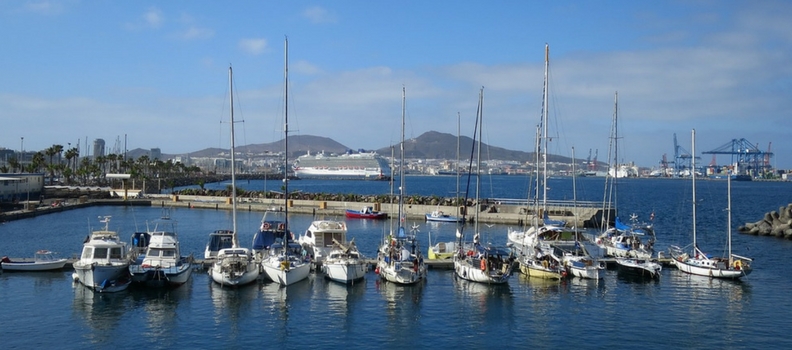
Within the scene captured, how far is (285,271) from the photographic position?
1057 inches

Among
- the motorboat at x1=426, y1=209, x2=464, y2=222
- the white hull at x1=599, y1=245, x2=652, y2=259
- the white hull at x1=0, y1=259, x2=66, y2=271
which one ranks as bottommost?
the white hull at x1=0, y1=259, x2=66, y2=271

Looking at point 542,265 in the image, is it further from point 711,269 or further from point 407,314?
point 407,314

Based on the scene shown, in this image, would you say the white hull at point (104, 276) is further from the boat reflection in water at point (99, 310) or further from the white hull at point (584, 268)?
the white hull at point (584, 268)

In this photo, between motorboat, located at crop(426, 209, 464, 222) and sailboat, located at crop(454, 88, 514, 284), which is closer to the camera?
sailboat, located at crop(454, 88, 514, 284)

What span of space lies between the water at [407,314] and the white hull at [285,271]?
420mm

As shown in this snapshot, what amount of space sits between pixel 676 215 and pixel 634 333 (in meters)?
55.9

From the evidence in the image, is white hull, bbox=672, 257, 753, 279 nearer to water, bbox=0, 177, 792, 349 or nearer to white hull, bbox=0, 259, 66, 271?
water, bbox=0, 177, 792, 349

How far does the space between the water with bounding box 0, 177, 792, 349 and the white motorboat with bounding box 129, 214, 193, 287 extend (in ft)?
1.71

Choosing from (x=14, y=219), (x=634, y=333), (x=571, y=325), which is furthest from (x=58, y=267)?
(x=14, y=219)

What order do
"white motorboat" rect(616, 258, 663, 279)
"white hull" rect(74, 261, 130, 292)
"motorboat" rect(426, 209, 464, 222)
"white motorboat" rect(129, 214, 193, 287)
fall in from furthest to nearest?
"motorboat" rect(426, 209, 464, 222) < "white motorboat" rect(616, 258, 663, 279) < "white motorboat" rect(129, 214, 193, 287) < "white hull" rect(74, 261, 130, 292)

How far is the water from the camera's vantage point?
20.8 meters

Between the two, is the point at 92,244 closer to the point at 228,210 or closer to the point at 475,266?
the point at 475,266

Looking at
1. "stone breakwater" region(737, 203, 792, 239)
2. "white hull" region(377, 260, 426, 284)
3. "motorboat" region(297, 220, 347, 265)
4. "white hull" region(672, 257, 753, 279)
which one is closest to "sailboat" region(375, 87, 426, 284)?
"white hull" region(377, 260, 426, 284)

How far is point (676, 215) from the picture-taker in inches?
2874
